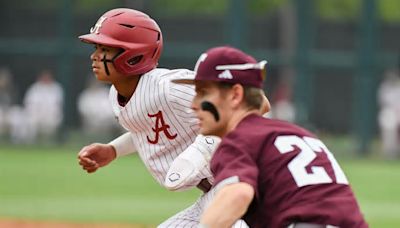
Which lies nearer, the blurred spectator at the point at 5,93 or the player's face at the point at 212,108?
the player's face at the point at 212,108

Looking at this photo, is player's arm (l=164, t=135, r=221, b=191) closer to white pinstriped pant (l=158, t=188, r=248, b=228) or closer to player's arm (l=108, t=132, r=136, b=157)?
white pinstriped pant (l=158, t=188, r=248, b=228)

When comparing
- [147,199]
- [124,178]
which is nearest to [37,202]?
[147,199]

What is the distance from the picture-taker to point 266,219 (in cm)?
452

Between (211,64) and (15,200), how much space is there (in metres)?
9.87

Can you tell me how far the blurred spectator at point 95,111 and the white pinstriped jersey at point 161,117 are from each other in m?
17.7

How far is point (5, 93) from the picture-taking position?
25.2 m

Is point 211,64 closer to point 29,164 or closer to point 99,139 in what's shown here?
point 29,164

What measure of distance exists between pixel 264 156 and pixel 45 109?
66.3ft

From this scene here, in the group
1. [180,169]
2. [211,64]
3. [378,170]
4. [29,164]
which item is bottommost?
[378,170]

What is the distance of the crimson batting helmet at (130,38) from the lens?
19.9ft

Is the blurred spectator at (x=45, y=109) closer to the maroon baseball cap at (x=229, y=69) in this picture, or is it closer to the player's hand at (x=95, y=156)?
the player's hand at (x=95, y=156)

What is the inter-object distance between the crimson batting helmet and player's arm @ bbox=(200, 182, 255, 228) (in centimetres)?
201

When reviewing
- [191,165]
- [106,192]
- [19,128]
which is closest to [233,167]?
[191,165]

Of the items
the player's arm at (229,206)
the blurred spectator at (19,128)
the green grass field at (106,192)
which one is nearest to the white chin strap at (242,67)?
the player's arm at (229,206)
